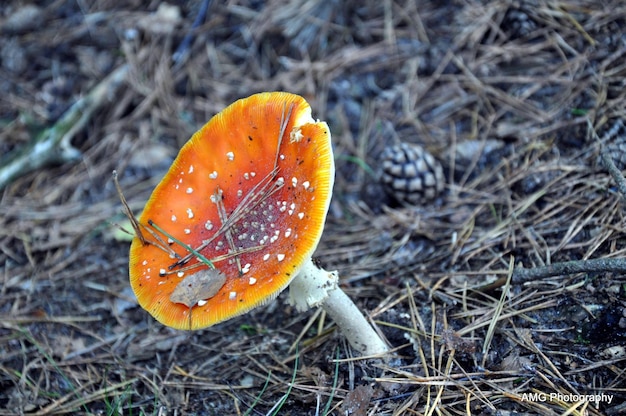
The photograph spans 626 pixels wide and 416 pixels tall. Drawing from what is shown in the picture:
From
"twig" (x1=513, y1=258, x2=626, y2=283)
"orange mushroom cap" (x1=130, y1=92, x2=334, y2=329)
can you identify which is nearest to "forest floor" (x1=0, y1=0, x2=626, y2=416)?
"twig" (x1=513, y1=258, x2=626, y2=283)

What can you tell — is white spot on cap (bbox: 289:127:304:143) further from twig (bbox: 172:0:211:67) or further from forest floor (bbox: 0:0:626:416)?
twig (bbox: 172:0:211:67)

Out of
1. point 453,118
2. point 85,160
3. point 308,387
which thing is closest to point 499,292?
point 308,387

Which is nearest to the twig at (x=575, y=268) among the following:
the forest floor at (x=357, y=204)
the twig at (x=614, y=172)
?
the forest floor at (x=357, y=204)

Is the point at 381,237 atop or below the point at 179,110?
below

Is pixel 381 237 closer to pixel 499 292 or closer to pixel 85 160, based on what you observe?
pixel 499 292

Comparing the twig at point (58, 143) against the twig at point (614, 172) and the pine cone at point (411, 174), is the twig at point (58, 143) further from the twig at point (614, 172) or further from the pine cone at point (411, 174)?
the twig at point (614, 172)

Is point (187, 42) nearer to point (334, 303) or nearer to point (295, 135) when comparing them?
point (295, 135)

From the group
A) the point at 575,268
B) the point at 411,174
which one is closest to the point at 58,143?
the point at 411,174

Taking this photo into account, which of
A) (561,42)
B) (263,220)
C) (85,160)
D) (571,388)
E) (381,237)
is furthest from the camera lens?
(85,160)
